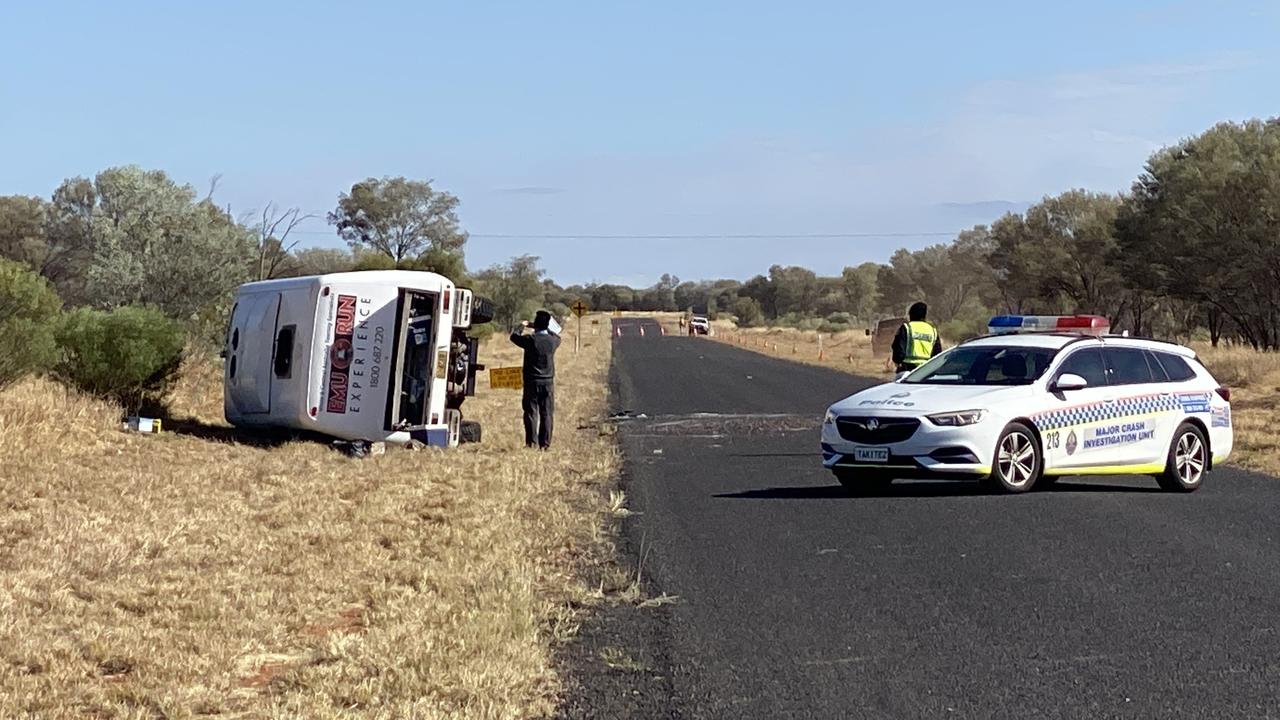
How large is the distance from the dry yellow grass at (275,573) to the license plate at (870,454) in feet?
7.51

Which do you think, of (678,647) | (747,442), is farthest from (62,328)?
(678,647)

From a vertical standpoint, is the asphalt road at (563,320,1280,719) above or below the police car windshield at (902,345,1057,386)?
below

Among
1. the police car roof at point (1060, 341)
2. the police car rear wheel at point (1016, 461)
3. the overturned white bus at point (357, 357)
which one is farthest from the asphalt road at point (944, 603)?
the overturned white bus at point (357, 357)

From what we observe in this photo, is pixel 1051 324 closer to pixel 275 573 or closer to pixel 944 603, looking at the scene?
pixel 944 603

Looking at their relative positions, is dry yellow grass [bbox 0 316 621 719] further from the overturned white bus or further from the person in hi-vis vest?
the person in hi-vis vest

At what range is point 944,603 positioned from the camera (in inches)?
337

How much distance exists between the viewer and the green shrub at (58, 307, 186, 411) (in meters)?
18.8

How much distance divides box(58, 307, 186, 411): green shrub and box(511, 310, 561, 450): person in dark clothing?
463cm

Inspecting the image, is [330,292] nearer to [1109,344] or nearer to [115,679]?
[1109,344]

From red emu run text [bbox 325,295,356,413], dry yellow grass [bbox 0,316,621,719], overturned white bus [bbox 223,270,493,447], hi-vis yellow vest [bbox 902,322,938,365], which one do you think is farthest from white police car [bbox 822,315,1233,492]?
red emu run text [bbox 325,295,356,413]

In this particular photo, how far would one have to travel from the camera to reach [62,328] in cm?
1902

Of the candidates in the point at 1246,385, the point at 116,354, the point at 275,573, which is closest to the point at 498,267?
the point at 1246,385

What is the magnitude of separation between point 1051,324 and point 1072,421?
177 centimetres

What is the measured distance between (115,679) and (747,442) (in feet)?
45.6
